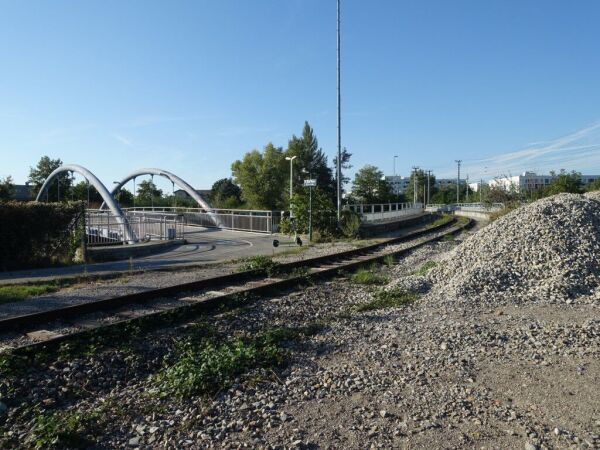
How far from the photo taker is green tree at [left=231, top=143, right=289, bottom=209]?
226 ft

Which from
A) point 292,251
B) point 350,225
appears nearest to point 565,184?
point 350,225

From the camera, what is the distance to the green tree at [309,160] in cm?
7481

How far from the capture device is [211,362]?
5160mm

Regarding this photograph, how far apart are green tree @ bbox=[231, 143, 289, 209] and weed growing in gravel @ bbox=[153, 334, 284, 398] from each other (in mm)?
60327

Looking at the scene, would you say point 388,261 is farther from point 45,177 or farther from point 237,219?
point 45,177

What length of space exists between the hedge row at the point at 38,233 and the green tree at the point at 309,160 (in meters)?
59.0

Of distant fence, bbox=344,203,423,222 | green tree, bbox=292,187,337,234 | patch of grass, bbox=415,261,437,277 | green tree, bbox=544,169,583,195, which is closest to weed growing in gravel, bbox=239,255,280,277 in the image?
patch of grass, bbox=415,261,437,277

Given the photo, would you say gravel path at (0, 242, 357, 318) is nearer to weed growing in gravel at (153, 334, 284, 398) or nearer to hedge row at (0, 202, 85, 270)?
weed growing in gravel at (153, 334, 284, 398)

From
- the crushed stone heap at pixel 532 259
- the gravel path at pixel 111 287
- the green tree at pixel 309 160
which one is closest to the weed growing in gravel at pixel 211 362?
the gravel path at pixel 111 287

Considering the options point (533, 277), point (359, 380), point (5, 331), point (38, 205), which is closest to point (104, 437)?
point (359, 380)

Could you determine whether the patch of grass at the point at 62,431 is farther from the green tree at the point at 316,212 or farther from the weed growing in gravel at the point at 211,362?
the green tree at the point at 316,212

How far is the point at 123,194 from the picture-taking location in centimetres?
8288

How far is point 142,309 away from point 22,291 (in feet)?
11.7

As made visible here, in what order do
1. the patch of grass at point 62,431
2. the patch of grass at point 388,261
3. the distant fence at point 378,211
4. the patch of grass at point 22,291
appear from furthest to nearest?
the distant fence at point 378,211
the patch of grass at point 388,261
the patch of grass at point 22,291
the patch of grass at point 62,431
